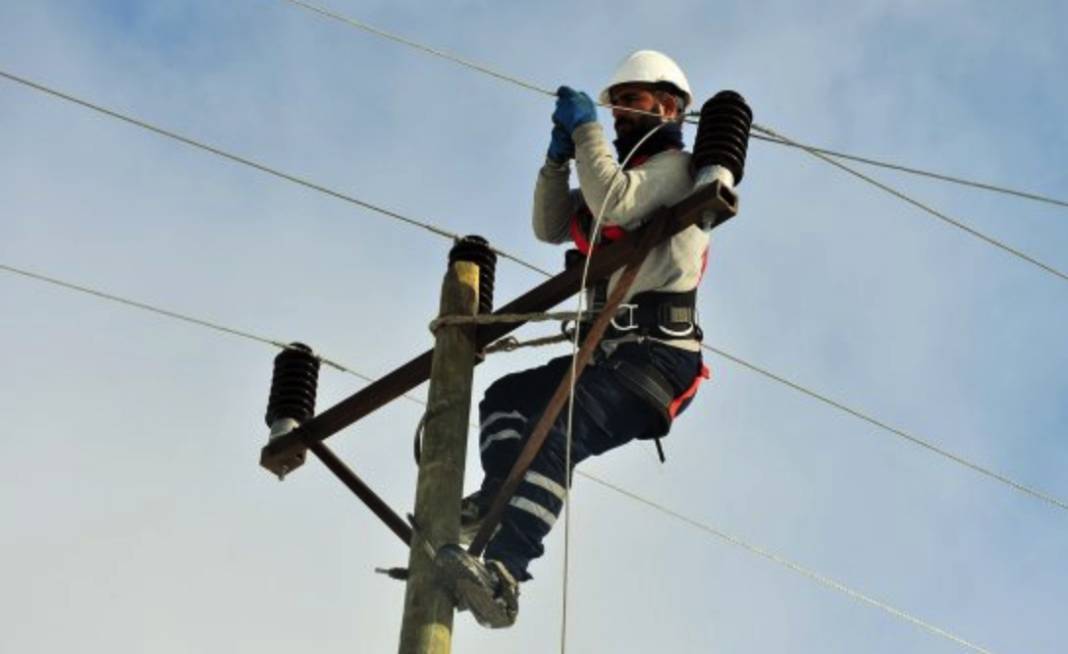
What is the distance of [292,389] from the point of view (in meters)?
7.78

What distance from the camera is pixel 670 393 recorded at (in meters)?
7.44

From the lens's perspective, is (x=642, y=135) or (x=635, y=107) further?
(x=635, y=107)

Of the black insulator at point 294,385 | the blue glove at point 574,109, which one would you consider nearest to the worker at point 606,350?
the blue glove at point 574,109

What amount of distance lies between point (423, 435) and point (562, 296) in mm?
676

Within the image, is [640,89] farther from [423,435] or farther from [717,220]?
[423,435]

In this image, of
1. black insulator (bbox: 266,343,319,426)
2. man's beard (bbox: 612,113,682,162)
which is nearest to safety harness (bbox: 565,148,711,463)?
man's beard (bbox: 612,113,682,162)

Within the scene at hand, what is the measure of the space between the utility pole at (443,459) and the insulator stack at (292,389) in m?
0.72

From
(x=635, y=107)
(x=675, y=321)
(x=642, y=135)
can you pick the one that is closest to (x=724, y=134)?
(x=675, y=321)

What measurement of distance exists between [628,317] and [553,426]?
A: 57 centimetres

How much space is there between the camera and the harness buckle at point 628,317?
24.1 ft

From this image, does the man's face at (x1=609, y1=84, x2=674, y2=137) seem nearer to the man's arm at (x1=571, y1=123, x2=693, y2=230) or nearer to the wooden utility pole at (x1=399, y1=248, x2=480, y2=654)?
the man's arm at (x1=571, y1=123, x2=693, y2=230)

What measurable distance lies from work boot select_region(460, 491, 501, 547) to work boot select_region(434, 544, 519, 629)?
1.41ft

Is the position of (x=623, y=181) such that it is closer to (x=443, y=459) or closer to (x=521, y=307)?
(x=521, y=307)

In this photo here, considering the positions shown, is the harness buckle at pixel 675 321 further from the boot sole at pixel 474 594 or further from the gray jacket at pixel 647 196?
the boot sole at pixel 474 594
